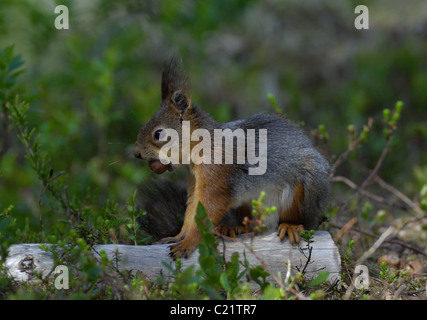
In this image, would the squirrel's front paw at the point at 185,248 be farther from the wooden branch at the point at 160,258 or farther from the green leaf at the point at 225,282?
the green leaf at the point at 225,282

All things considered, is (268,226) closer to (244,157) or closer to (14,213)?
(244,157)

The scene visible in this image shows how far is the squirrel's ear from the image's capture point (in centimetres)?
356

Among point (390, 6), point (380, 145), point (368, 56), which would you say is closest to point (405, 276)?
point (380, 145)

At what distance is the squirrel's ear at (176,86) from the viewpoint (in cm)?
356

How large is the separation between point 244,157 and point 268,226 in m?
0.50

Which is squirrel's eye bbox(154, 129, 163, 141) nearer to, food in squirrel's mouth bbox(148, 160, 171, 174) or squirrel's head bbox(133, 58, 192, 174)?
squirrel's head bbox(133, 58, 192, 174)

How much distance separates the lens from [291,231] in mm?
A: 3451

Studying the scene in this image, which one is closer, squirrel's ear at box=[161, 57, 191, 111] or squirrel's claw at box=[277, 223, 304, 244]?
squirrel's claw at box=[277, 223, 304, 244]

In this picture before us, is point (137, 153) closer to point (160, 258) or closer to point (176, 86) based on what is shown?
point (176, 86)

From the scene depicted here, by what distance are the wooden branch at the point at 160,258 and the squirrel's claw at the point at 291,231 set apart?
1.8 inches

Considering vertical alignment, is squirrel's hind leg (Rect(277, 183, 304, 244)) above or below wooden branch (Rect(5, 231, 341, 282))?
above

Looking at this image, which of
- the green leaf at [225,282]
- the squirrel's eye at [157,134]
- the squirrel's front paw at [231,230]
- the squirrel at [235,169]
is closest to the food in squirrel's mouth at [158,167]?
the squirrel at [235,169]

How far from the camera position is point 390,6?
403 inches

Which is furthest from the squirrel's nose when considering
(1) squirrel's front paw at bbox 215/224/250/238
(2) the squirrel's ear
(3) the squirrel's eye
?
(1) squirrel's front paw at bbox 215/224/250/238
